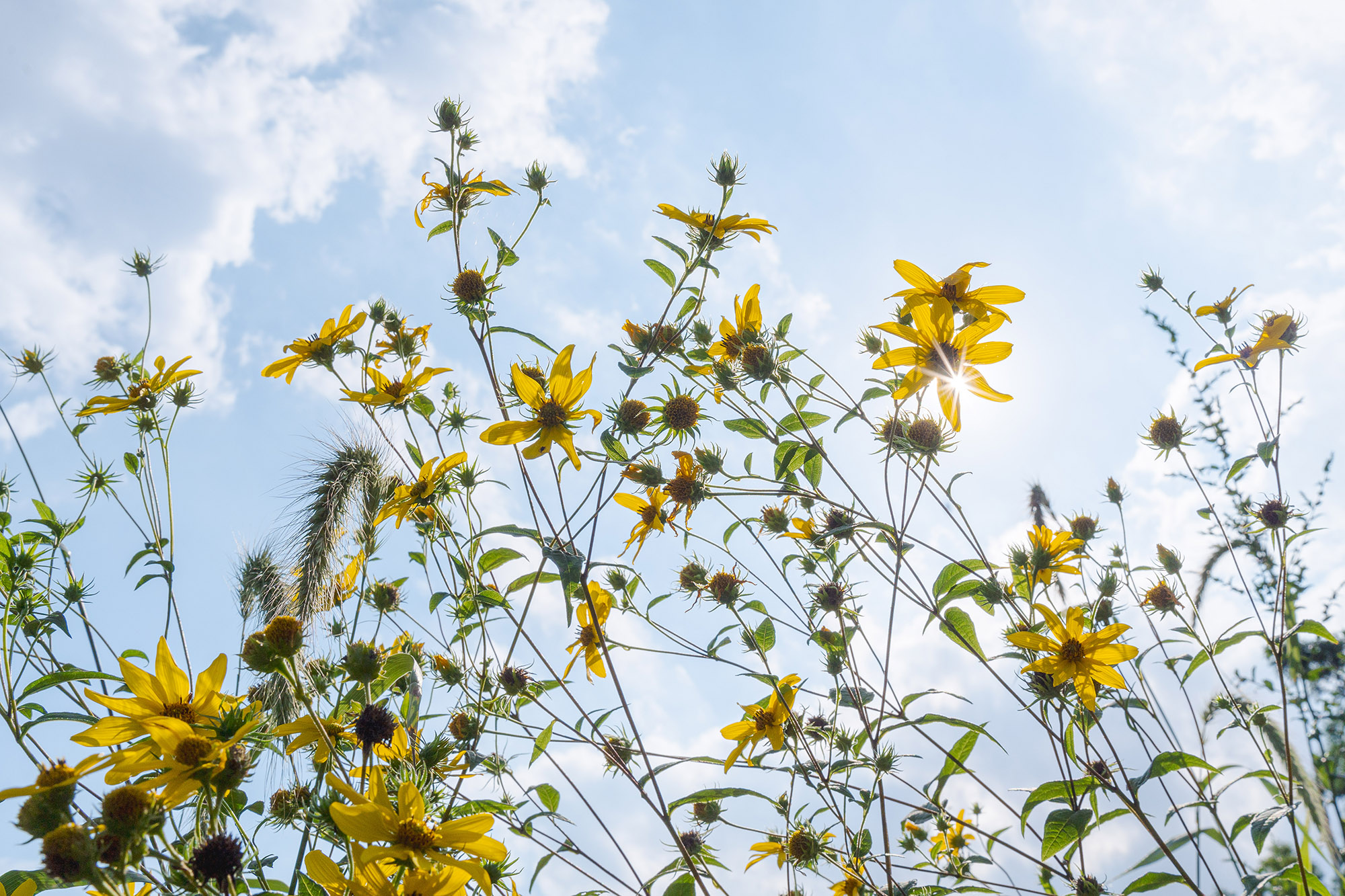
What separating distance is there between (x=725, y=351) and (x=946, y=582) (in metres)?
0.90

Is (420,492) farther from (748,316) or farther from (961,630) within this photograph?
(961,630)

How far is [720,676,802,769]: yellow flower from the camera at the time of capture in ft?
6.77

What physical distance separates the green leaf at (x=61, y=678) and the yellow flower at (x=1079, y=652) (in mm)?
1915

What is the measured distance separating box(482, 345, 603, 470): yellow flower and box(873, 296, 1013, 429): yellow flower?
2.29ft

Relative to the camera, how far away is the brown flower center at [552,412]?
1.76 m

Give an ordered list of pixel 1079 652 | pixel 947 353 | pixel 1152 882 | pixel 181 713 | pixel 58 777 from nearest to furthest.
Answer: pixel 58 777 < pixel 181 713 < pixel 1152 882 < pixel 947 353 < pixel 1079 652

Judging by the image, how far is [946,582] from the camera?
1755mm

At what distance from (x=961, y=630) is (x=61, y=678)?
1.94 metres

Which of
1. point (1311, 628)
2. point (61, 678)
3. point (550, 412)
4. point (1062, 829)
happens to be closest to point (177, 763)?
point (61, 678)

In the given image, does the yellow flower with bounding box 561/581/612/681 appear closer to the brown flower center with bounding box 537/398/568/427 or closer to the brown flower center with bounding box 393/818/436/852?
the brown flower center with bounding box 537/398/568/427

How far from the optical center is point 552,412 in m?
1.76

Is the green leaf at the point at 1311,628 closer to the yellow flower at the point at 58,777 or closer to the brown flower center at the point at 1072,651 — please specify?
the brown flower center at the point at 1072,651

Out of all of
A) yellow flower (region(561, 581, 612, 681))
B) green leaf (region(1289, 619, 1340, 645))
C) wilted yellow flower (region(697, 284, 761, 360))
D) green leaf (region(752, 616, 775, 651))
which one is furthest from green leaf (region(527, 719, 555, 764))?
green leaf (region(1289, 619, 1340, 645))

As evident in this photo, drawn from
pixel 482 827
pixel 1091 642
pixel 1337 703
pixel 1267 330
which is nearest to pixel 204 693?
pixel 482 827
